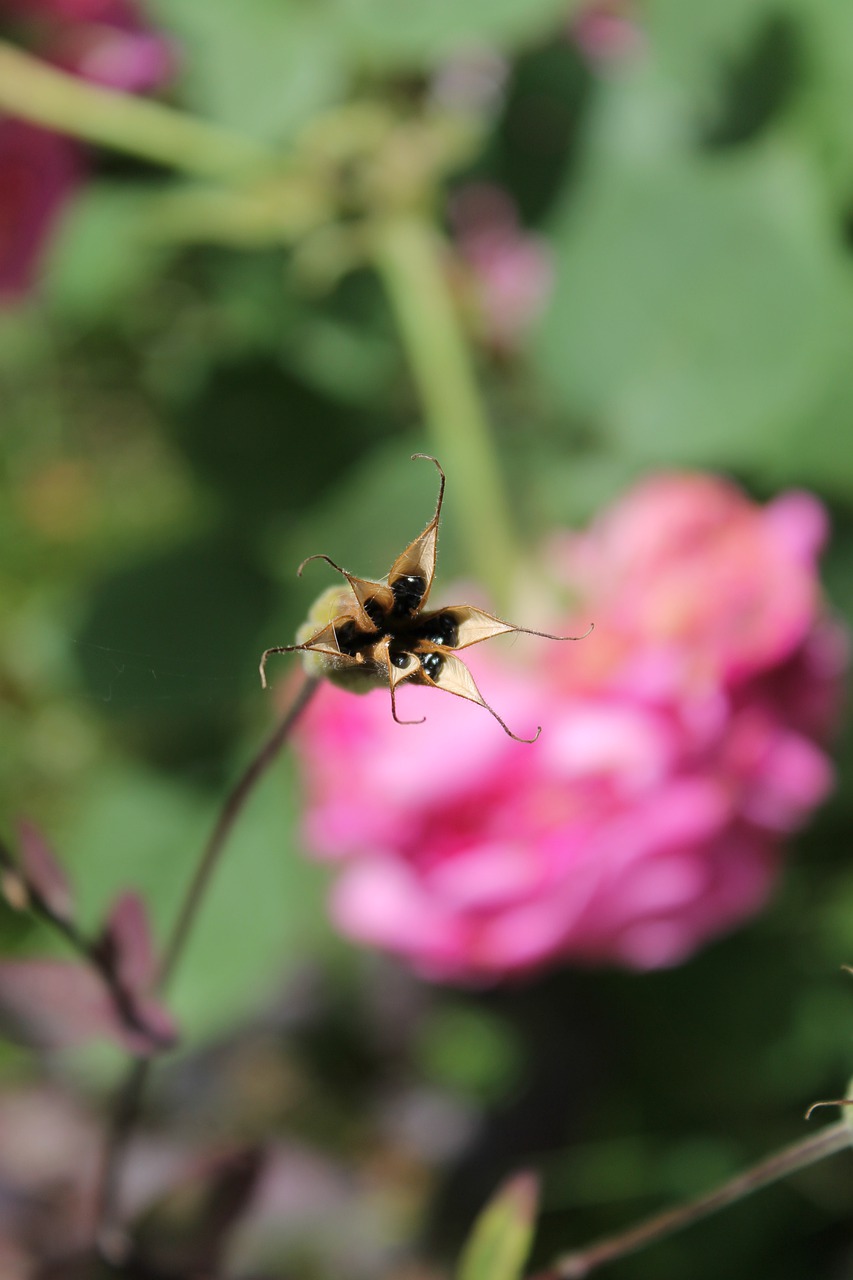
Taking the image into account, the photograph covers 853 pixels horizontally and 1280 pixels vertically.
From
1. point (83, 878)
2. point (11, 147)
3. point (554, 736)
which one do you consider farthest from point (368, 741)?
point (11, 147)

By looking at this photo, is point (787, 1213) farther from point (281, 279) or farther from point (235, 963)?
point (281, 279)

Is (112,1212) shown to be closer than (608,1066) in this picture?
Yes

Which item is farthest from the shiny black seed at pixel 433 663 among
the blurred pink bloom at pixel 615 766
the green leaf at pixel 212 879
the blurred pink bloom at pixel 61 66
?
the blurred pink bloom at pixel 61 66

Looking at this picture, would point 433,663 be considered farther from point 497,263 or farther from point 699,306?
point 497,263

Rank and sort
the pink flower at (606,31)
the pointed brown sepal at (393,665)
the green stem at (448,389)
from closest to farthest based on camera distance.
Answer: the pointed brown sepal at (393,665), the green stem at (448,389), the pink flower at (606,31)

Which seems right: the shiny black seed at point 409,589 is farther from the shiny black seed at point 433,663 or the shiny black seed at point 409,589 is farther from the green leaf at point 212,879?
the green leaf at point 212,879

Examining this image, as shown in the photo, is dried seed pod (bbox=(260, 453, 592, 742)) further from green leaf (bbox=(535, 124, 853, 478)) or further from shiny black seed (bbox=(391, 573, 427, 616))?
green leaf (bbox=(535, 124, 853, 478))

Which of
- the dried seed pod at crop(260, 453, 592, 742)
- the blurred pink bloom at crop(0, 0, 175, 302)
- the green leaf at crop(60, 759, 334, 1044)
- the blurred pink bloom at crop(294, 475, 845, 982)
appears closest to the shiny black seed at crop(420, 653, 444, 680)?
the dried seed pod at crop(260, 453, 592, 742)
